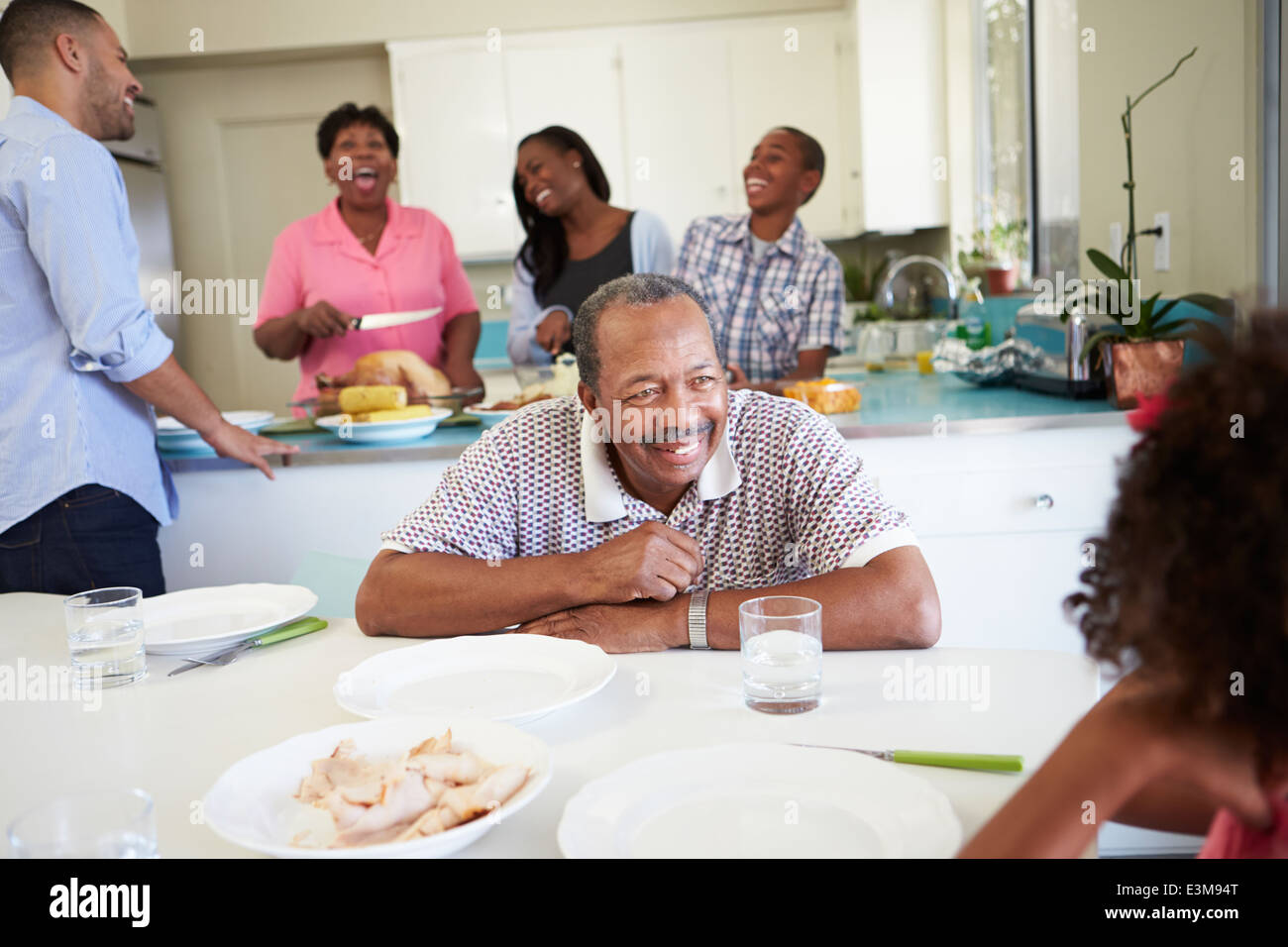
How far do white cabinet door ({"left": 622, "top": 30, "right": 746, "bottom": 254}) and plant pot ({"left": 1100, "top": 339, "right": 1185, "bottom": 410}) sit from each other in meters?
2.98

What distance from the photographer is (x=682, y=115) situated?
5.29 m

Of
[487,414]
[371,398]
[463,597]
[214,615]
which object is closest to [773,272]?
[487,414]

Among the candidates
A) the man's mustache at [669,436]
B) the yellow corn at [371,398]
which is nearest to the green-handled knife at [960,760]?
the man's mustache at [669,436]

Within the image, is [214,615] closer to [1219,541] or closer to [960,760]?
[960,760]

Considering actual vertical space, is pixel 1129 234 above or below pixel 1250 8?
below

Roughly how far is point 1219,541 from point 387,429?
2233 mm

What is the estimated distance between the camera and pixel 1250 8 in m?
2.37

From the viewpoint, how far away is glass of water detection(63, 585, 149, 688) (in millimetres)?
1328

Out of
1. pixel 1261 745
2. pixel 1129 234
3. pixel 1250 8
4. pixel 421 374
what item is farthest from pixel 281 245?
pixel 1261 745

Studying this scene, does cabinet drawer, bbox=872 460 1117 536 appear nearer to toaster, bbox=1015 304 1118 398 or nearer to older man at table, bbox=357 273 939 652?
toaster, bbox=1015 304 1118 398
